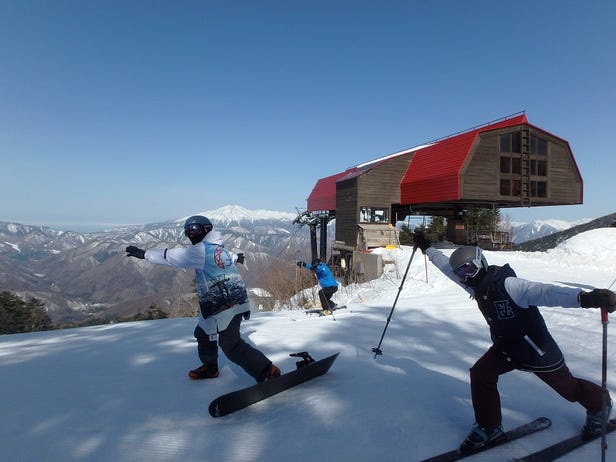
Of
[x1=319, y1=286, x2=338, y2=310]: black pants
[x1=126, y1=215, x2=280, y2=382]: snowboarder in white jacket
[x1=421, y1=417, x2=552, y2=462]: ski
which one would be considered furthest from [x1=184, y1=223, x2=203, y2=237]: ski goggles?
[x1=319, y1=286, x2=338, y2=310]: black pants

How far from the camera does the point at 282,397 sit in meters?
3.55

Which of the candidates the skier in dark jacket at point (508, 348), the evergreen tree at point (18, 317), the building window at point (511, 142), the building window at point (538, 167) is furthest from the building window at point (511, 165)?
the evergreen tree at point (18, 317)

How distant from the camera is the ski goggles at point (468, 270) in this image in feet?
8.52

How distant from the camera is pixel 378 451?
104 inches

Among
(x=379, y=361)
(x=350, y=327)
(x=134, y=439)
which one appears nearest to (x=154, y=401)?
(x=134, y=439)

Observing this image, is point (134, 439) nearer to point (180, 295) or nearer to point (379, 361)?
point (379, 361)

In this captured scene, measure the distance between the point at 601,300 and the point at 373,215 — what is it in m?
19.6

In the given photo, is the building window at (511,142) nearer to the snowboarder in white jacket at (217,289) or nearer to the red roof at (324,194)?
the red roof at (324,194)

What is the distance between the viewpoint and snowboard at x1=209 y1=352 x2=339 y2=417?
10.2 ft

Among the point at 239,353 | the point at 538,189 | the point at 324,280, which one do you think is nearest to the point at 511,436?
the point at 239,353

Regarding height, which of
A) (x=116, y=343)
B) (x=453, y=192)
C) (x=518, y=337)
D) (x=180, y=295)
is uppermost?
(x=453, y=192)

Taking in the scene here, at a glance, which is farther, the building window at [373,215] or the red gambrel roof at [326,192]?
the red gambrel roof at [326,192]

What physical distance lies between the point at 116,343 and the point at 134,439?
3575mm

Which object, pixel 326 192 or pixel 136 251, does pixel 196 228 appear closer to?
pixel 136 251
